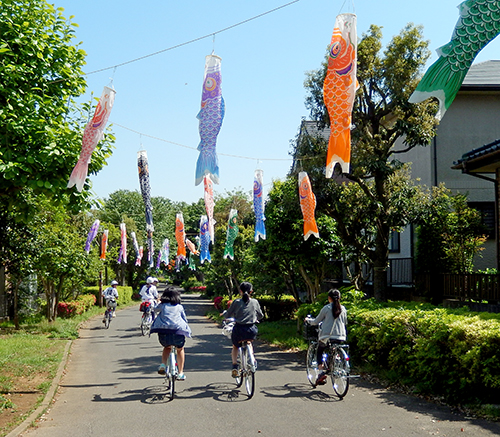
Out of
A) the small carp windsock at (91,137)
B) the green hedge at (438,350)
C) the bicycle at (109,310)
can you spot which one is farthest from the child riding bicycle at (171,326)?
the bicycle at (109,310)

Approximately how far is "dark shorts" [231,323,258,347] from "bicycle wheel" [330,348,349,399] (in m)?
1.48

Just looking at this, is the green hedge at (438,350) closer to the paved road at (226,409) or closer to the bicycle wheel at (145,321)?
the paved road at (226,409)

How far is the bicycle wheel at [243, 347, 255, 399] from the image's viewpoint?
8.87 metres

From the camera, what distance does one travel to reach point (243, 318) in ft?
31.6

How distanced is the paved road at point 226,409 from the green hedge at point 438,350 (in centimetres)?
49

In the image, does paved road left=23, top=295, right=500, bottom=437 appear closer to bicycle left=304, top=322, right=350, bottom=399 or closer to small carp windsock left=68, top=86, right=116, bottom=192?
bicycle left=304, top=322, right=350, bottom=399

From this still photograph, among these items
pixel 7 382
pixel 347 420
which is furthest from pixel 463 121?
pixel 7 382

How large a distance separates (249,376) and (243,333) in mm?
846

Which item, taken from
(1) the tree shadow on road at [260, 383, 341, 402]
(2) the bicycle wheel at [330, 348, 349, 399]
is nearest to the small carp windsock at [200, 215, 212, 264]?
(1) the tree shadow on road at [260, 383, 341, 402]

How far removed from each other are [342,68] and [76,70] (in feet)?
17.1

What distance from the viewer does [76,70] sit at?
10.6 meters

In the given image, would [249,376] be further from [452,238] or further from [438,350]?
[452,238]

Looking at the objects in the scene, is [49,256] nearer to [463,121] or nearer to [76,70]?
[76,70]

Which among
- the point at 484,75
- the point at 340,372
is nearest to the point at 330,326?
the point at 340,372
